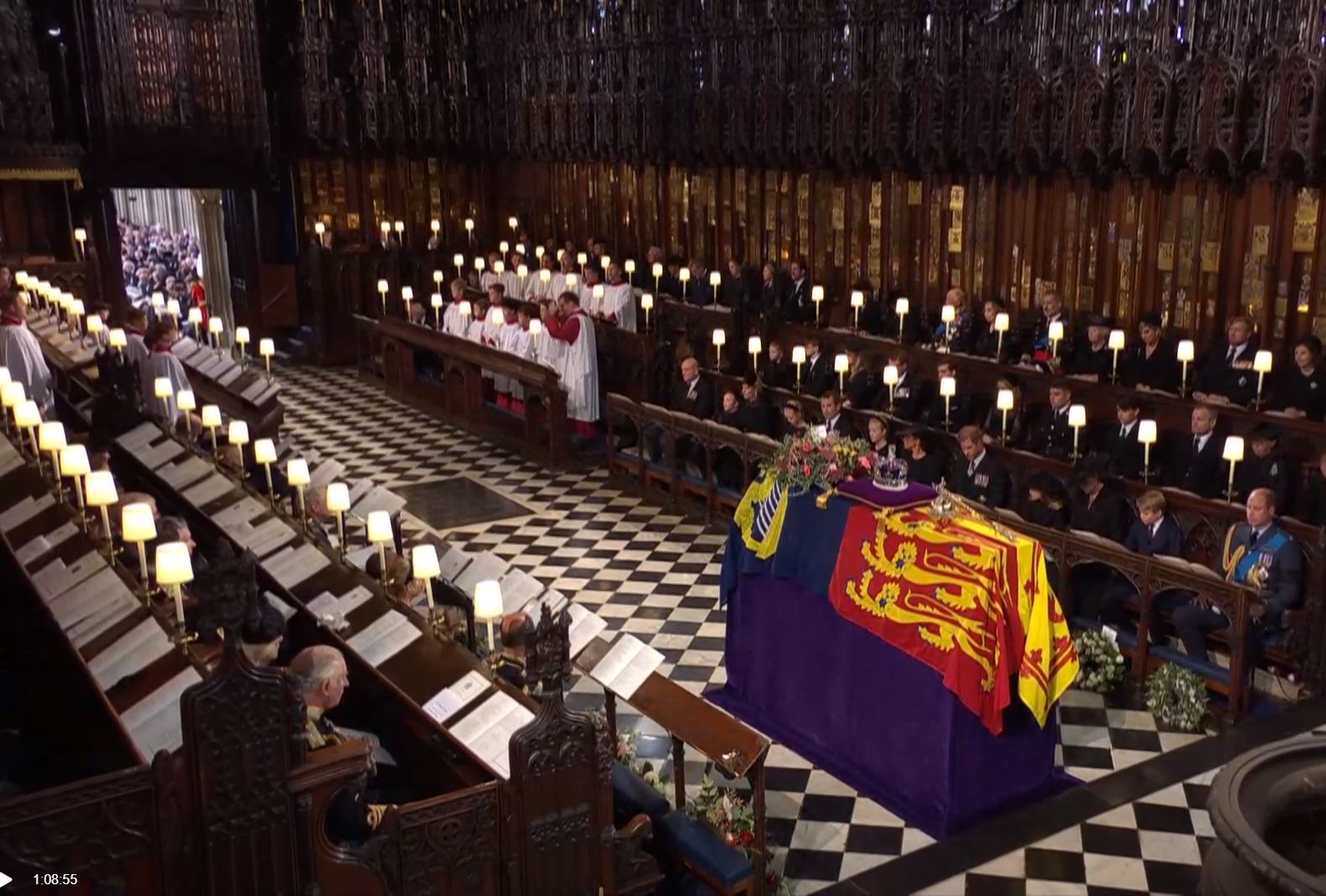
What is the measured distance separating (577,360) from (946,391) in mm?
5783

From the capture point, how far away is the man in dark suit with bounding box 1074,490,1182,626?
9859 millimetres

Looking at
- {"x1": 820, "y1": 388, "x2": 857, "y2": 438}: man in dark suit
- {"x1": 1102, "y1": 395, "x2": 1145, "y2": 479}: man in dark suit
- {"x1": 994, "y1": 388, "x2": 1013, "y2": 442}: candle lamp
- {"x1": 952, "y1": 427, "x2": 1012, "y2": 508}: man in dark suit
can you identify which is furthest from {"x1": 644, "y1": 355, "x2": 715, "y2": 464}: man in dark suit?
{"x1": 1102, "y1": 395, "x2": 1145, "y2": 479}: man in dark suit

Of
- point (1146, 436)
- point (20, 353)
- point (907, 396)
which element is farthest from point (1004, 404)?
point (20, 353)

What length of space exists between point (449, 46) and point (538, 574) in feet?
53.6

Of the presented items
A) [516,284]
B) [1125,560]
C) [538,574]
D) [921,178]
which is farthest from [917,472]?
[516,284]

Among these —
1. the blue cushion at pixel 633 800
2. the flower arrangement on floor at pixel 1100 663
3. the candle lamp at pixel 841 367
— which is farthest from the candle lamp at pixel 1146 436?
the blue cushion at pixel 633 800

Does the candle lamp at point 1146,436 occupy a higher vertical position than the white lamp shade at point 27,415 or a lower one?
lower

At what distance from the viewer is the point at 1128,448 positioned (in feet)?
38.7

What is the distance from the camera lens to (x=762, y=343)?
17.2m

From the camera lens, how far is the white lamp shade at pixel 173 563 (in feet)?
21.4

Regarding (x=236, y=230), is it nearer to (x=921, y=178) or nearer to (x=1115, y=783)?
(x=921, y=178)

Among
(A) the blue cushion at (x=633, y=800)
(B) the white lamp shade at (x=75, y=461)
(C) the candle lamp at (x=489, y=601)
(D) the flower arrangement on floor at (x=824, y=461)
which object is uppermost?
(B) the white lamp shade at (x=75, y=461)

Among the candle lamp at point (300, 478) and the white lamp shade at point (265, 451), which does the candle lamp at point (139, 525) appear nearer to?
the candle lamp at point (300, 478)

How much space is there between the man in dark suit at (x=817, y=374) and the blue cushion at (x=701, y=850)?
9.00 m
